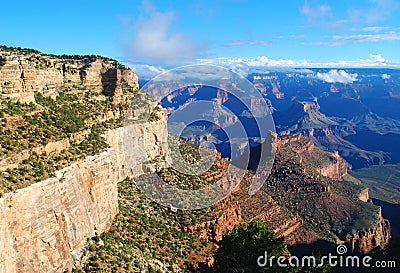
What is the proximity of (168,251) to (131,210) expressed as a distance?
233 inches

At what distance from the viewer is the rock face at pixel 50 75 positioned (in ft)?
109

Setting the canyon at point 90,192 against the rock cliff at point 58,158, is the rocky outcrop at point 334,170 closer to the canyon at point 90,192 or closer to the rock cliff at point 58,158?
the canyon at point 90,192

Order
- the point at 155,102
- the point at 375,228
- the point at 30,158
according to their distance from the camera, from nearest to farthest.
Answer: the point at 30,158
the point at 155,102
the point at 375,228

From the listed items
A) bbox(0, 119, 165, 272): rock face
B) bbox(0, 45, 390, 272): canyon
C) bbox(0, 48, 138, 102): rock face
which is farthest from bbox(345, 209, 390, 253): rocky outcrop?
bbox(0, 119, 165, 272): rock face

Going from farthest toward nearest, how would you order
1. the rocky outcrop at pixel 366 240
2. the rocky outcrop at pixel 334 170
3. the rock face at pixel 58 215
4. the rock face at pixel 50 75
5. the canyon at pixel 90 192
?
the rocky outcrop at pixel 334 170
the rocky outcrop at pixel 366 240
the rock face at pixel 50 75
the canyon at pixel 90 192
the rock face at pixel 58 215

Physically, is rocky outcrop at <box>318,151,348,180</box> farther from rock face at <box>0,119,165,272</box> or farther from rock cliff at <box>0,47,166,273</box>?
rock face at <box>0,119,165,272</box>

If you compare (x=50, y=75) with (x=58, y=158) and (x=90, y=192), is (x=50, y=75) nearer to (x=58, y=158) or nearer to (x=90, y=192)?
(x=58, y=158)

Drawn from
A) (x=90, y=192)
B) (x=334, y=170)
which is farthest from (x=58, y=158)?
(x=334, y=170)

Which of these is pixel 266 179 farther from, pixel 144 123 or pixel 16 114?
pixel 16 114

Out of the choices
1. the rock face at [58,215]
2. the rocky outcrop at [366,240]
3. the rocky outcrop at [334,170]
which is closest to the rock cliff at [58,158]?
the rock face at [58,215]

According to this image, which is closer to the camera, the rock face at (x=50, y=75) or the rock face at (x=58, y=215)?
the rock face at (x=58, y=215)

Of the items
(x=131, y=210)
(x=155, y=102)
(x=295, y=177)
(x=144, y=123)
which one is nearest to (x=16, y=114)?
(x=131, y=210)

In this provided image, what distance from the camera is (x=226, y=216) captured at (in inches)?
1891

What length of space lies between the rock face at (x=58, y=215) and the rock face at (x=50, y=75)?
364 inches
